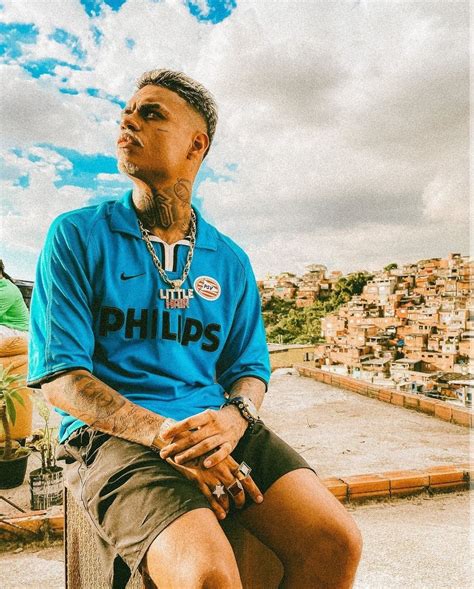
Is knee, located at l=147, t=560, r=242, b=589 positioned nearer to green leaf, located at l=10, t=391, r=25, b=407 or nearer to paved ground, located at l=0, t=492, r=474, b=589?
paved ground, located at l=0, t=492, r=474, b=589

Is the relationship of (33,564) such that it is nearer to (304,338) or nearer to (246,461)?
(246,461)

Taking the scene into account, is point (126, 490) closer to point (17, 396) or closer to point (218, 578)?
point (218, 578)

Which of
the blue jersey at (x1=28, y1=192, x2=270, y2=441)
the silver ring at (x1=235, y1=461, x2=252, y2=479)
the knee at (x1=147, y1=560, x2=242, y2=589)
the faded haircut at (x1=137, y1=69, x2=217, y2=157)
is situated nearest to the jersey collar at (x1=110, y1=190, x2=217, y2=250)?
the blue jersey at (x1=28, y1=192, x2=270, y2=441)

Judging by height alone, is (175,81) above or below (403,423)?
above

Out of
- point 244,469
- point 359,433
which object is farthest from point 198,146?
point 359,433

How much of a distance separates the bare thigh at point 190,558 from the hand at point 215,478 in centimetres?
11

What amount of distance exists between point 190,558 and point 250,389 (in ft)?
1.89

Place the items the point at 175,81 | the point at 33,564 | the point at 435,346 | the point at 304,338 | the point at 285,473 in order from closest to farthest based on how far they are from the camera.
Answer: the point at 285,473 → the point at 175,81 → the point at 33,564 → the point at 304,338 → the point at 435,346

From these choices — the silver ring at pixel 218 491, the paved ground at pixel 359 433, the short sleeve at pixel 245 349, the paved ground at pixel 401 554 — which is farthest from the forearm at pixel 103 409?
the paved ground at pixel 359 433

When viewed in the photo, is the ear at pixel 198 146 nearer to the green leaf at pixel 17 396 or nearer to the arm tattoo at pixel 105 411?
the arm tattoo at pixel 105 411

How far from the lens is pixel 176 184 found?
1.41 m

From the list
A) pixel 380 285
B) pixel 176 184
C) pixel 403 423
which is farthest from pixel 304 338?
pixel 380 285

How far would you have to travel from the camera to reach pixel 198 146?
1494 mm

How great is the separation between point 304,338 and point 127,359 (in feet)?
61.4
